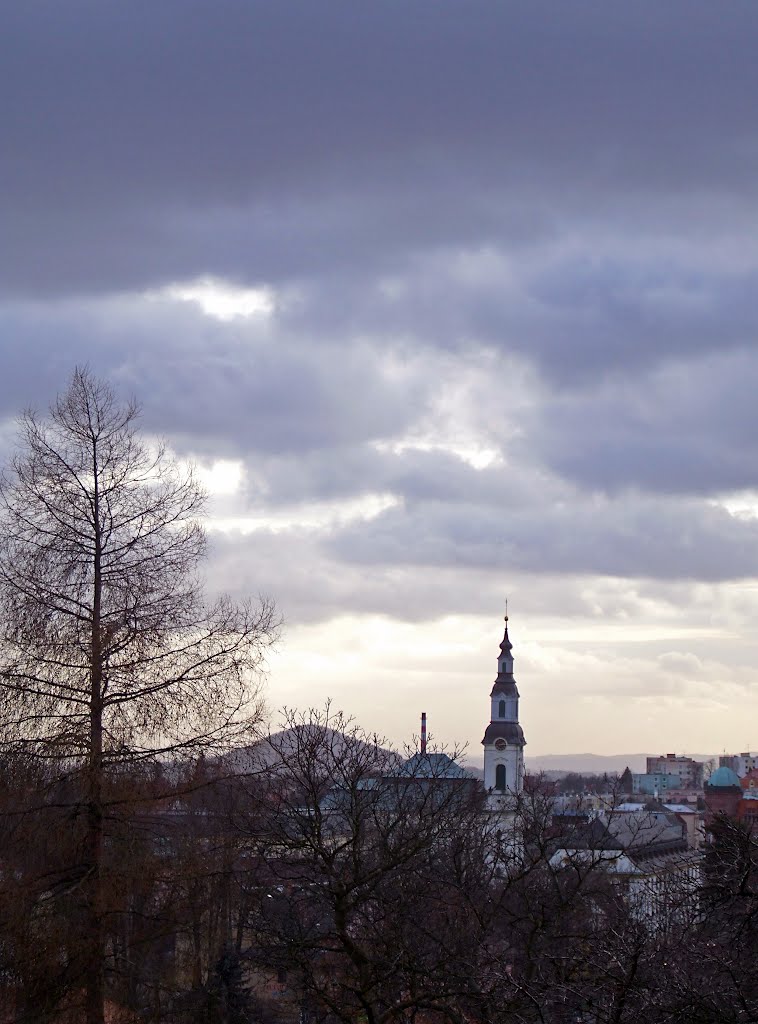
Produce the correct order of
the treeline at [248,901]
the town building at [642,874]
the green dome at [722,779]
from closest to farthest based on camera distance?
the town building at [642,874]
the treeline at [248,901]
the green dome at [722,779]

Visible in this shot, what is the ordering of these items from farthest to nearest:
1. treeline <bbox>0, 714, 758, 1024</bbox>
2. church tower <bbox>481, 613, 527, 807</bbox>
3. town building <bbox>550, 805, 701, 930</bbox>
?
church tower <bbox>481, 613, 527, 807</bbox>
treeline <bbox>0, 714, 758, 1024</bbox>
town building <bbox>550, 805, 701, 930</bbox>

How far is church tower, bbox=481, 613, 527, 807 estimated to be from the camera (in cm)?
12529

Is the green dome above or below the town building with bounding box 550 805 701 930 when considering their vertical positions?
below

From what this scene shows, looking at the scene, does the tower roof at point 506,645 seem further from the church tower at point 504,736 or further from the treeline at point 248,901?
the treeline at point 248,901

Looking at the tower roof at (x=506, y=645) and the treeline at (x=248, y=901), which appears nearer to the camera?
the treeline at (x=248, y=901)

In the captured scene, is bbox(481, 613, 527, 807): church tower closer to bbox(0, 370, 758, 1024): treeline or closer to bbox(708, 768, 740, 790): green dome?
bbox(708, 768, 740, 790): green dome

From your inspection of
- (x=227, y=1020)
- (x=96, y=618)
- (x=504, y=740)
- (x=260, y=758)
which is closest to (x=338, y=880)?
(x=260, y=758)

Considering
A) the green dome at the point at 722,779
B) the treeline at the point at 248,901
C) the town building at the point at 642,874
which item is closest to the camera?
the town building at the point at 642,874

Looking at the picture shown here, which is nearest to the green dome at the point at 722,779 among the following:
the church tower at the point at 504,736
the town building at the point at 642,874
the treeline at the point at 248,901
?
the church tower at the point at 504,736

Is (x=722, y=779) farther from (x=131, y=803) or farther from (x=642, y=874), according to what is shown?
(x=131, y=803)

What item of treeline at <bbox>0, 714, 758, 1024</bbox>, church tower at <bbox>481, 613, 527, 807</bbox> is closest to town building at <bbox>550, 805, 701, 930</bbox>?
treeline at <bbox>0, 714, 758, 1024</bbox>

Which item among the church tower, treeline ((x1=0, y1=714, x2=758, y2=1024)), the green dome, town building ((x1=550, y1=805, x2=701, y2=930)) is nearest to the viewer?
town building ((x1=550, y1=805, x2=701, y2=930))

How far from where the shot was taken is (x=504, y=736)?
4978 inches

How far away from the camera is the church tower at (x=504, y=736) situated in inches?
4933
